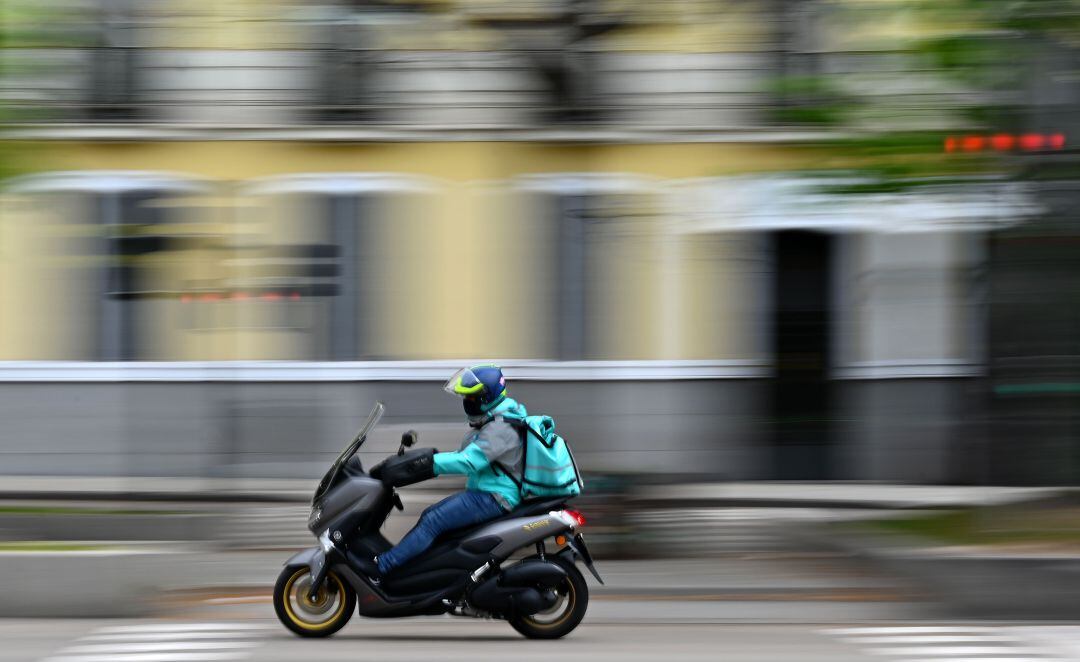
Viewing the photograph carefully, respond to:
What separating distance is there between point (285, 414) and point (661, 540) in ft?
18.8

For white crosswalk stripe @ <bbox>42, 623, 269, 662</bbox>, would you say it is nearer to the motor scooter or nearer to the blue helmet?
the motor scooter

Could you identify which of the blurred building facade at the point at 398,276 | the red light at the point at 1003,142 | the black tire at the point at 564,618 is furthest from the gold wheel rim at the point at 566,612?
the blurred building facade at the point at 398,276

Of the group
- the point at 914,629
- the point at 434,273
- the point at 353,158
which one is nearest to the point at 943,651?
the point at 914,629

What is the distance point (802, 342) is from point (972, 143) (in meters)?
7.12

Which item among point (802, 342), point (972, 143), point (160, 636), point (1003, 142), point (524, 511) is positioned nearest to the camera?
point (524, 511)

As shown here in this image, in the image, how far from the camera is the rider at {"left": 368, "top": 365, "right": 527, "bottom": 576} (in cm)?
916

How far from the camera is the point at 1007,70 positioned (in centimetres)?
1122

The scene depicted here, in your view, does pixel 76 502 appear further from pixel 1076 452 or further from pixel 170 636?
pixel 1076 452

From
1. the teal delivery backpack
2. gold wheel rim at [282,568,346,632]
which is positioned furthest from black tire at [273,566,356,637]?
the teal delivery backpack

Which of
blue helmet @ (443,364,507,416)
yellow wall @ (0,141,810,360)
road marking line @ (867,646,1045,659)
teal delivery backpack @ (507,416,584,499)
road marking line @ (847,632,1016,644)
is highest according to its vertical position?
yellow wall @ (0,141,810,360)

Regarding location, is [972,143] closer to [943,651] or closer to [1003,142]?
[1003,142]

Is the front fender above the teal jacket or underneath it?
underneath

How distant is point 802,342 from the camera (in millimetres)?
18297

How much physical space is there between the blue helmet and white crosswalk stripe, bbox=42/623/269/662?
1790 mm
